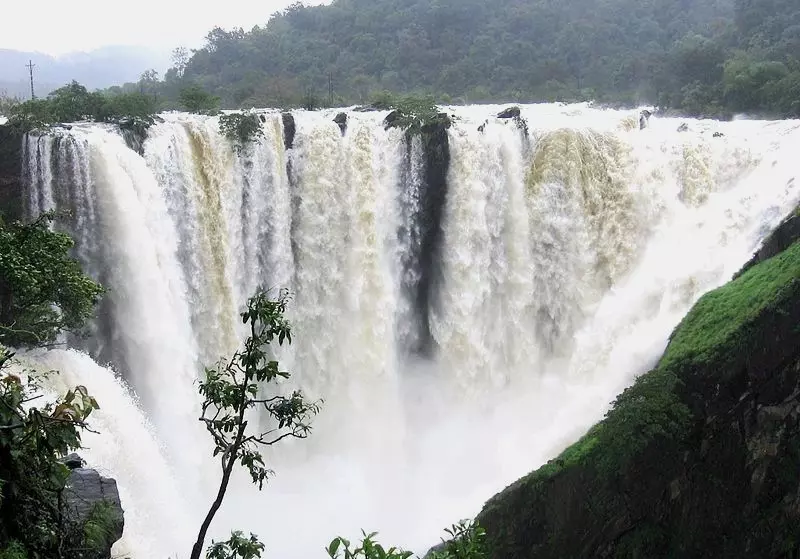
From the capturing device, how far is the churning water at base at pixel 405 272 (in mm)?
13695

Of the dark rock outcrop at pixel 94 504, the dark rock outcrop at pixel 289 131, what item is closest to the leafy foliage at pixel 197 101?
the dark rock outcrop at pixel 289 131

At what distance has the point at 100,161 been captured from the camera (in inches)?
520

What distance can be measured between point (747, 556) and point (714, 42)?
1084 inches

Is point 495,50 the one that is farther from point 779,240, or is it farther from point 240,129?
point 779,240

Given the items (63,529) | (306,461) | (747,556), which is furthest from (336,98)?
(63,529)

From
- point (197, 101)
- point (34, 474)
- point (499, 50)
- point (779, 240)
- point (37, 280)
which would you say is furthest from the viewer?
point (499, 50)

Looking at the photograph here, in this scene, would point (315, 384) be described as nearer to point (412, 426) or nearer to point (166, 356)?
point (412, 426)

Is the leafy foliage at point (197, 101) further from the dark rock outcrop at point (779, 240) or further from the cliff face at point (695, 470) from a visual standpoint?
the dark rock outcrop at point (779, 240)

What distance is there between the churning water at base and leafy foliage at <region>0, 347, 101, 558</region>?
317 inches

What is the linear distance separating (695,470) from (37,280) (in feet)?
32.3

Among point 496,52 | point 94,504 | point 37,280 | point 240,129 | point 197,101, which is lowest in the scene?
point 94,504

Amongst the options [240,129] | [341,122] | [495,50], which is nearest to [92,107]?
[240,129]

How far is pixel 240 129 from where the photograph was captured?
1530 cm

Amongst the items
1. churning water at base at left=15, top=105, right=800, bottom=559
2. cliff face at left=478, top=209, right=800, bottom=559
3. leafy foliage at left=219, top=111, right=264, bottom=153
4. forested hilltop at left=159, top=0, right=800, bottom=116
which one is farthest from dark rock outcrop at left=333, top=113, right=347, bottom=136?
forested hilltop at left=159, top=0, right=800, bottom=116
